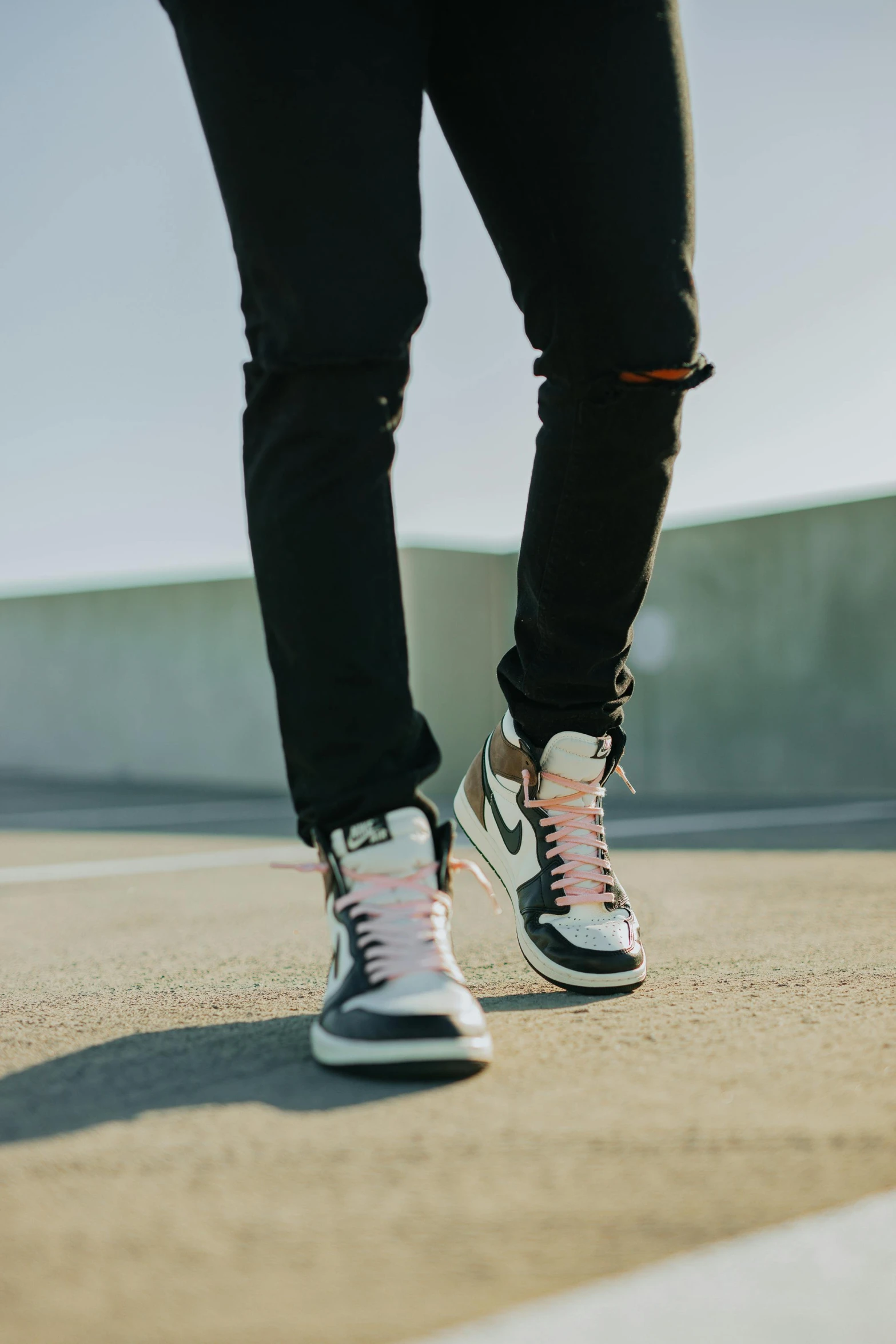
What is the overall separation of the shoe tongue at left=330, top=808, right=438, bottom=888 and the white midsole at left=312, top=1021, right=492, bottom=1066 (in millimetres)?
134

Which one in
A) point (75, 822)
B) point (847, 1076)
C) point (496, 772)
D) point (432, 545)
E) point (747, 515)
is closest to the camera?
point (847, 1076)

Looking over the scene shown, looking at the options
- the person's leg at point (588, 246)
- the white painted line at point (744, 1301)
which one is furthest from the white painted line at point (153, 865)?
the white painted line at point (744, 1301)

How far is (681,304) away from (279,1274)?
2.47ft

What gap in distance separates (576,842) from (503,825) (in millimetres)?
96

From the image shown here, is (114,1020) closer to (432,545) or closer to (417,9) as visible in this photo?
(417,9)

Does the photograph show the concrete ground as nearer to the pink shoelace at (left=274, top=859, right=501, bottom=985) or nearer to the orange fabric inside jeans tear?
the pink shoelace at (left=274, top=859, right=501, bottom=985)

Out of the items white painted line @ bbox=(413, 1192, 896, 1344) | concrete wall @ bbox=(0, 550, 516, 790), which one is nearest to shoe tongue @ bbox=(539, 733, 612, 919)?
white painted line @ bbox=(413, 1192, 896, 1344)

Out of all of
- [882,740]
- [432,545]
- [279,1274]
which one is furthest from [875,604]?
[279,1274]

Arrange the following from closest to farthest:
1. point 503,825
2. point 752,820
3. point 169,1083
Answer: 1. point 169,1083
2. point 503,825
3. point 752,820

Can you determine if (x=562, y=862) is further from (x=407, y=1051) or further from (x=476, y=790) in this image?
Answer: (x=407, y=1051)

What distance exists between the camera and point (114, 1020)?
0.91 metres

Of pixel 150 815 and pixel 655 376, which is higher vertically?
pixel 655 376

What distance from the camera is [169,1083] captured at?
0.71 meters

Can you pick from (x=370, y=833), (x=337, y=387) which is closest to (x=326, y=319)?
(x=337, y=387)
